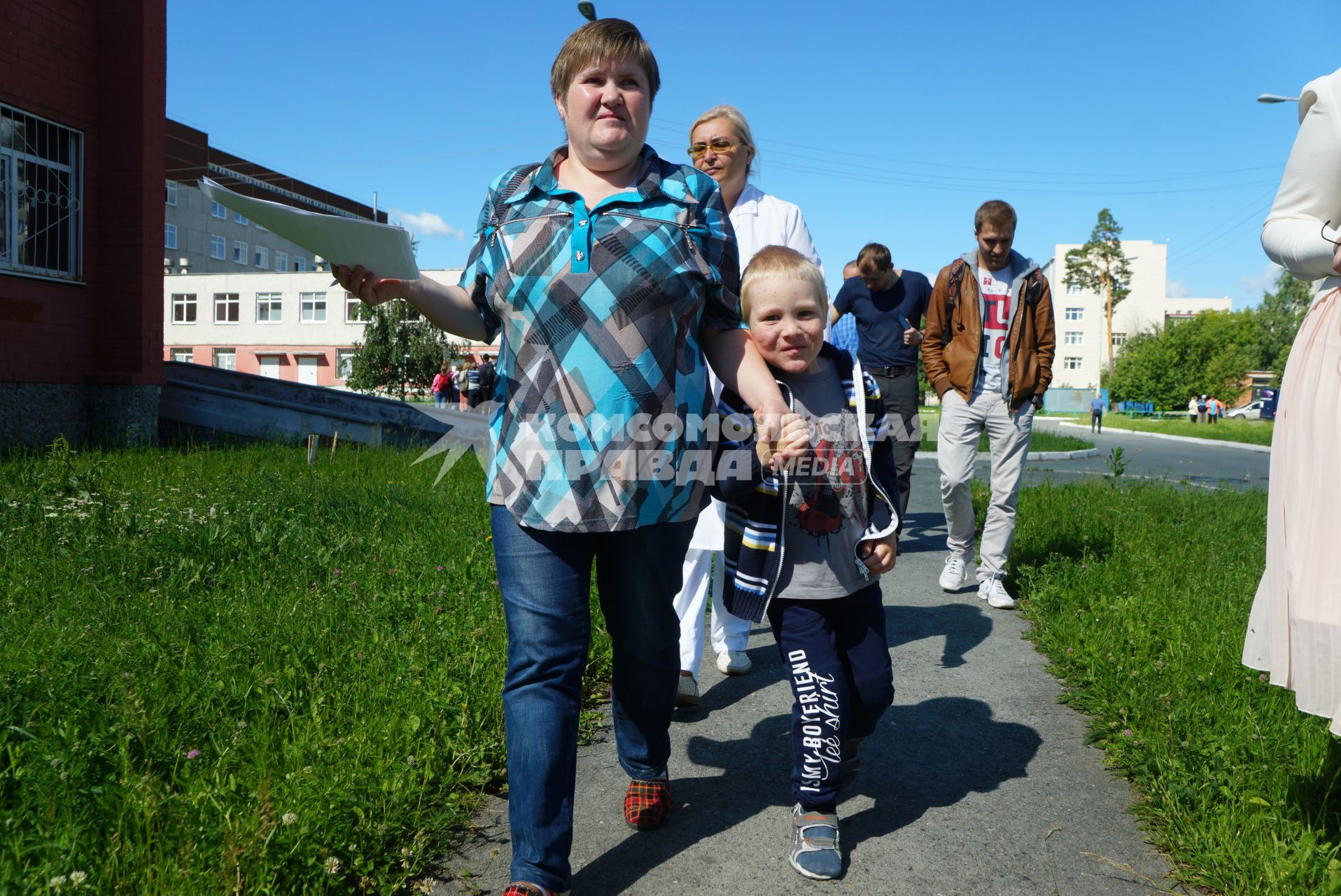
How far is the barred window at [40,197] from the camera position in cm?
1045

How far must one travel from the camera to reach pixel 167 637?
3588 mm

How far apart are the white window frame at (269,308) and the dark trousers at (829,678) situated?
72.4m

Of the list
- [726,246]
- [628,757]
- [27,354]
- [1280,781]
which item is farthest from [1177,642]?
[27,354]

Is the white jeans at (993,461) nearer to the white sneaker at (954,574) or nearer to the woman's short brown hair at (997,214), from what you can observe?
the white sneaker at (954,574)

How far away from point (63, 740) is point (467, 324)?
5.22 ft

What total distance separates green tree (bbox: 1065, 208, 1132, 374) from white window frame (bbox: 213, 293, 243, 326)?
6527 cm

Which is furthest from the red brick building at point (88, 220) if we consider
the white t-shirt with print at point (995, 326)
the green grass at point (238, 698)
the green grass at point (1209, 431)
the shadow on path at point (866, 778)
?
the green grass at point (1209, 431)

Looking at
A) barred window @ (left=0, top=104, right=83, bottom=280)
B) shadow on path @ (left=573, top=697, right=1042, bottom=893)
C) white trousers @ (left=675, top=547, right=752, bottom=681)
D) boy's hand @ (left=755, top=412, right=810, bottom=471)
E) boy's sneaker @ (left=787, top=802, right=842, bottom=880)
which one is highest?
barred window @ (left=0, top=104, right=83, bottom=280)

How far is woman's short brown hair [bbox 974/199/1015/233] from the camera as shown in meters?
5.78

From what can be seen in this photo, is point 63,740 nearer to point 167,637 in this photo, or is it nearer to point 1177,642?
point 167,637

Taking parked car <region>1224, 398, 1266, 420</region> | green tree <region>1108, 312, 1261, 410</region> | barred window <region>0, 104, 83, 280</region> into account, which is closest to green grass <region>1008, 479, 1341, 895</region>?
barred window <region>0, 104, 83, 280</region>

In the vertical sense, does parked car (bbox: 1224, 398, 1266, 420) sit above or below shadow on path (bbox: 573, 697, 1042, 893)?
above

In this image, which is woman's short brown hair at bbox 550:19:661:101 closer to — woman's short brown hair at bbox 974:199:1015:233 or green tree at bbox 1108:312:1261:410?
woman's short brown hair at bbox 974:199:1015:233

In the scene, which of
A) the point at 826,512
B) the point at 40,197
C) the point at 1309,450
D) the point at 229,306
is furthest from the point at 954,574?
the point at 229,306
